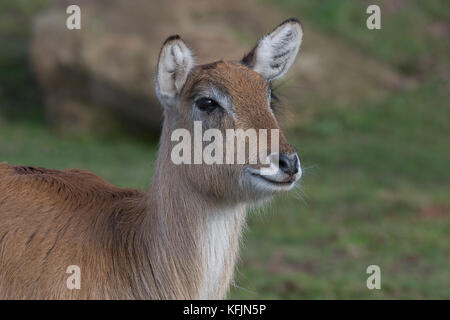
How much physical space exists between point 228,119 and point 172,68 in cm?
53

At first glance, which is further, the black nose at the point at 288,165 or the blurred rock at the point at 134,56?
the blurred rock at the point at 134,56

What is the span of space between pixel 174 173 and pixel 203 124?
14.7 inches

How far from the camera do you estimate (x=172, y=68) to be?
5203mm

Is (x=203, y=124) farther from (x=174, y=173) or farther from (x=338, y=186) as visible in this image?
(x=338, y=186)

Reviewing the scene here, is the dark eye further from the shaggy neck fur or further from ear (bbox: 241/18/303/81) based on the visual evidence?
ear (bbox: 241/18/303/81)

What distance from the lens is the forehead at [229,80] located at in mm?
5105

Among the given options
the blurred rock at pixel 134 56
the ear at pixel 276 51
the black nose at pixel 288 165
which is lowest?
the black nose at pixel 288 165

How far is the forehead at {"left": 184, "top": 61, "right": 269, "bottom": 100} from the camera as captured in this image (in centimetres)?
511

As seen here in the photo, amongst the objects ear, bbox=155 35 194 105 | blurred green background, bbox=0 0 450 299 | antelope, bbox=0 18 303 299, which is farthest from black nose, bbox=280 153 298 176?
blurred green background, bbox=0 0 450 299

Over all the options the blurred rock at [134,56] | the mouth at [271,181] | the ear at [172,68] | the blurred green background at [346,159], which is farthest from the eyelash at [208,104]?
the blurred rock at [134,56]

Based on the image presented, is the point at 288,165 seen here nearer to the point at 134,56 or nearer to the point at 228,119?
the point at 228,119

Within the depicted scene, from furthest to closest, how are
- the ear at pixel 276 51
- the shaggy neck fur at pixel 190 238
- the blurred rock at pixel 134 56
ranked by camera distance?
the blurred rock at pixel 134 56 < the ear at pixel 276 51 < the shaggy neck fur at pixel 190 238

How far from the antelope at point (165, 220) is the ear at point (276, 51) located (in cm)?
24

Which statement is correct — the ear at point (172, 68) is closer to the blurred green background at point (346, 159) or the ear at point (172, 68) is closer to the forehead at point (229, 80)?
the forehead at point (229, 80)
